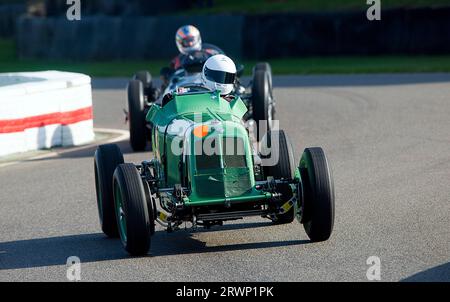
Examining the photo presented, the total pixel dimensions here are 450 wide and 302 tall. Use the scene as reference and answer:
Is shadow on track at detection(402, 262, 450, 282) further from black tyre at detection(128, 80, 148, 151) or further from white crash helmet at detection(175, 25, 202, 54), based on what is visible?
white crash helmet at detection(175, 25, 202, 54)

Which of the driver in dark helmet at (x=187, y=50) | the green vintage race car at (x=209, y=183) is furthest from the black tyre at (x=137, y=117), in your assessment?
the green vintage race car at (x=209, y=183)

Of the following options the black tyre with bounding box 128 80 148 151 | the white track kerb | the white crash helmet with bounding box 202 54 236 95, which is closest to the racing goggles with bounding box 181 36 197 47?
the black tyre with bounding box 128 80 148 151

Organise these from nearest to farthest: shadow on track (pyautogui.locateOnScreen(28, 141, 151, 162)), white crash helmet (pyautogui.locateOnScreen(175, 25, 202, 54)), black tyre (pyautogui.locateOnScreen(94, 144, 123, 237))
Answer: black tyre (pyautogui.locateOnScreen(94, 144, 123, 237)) < shadow on track (pyautogui.locateOnScreen(28, 141, 151, 162)) < white crash helmet (pyautogui.locateOnScreen(175, 25, 202, 54))

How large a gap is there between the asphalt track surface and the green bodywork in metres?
0.46

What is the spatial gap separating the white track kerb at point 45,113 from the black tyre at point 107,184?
476 cm

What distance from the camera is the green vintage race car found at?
790 centimetres

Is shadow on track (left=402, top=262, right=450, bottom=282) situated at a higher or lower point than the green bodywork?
lower

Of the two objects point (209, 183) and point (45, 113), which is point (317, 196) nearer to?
point (209, 183)

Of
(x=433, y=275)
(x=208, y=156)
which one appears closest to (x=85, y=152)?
(x=208, y=156)

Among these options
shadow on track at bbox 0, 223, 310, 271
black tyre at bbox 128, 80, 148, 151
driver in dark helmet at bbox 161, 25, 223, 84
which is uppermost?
driver in dark helmet at bbox 161, 25, 223, 84

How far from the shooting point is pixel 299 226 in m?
8.88

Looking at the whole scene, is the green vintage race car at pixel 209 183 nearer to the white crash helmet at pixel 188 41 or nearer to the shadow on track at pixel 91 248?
the shadow on track at pixel 91 248
